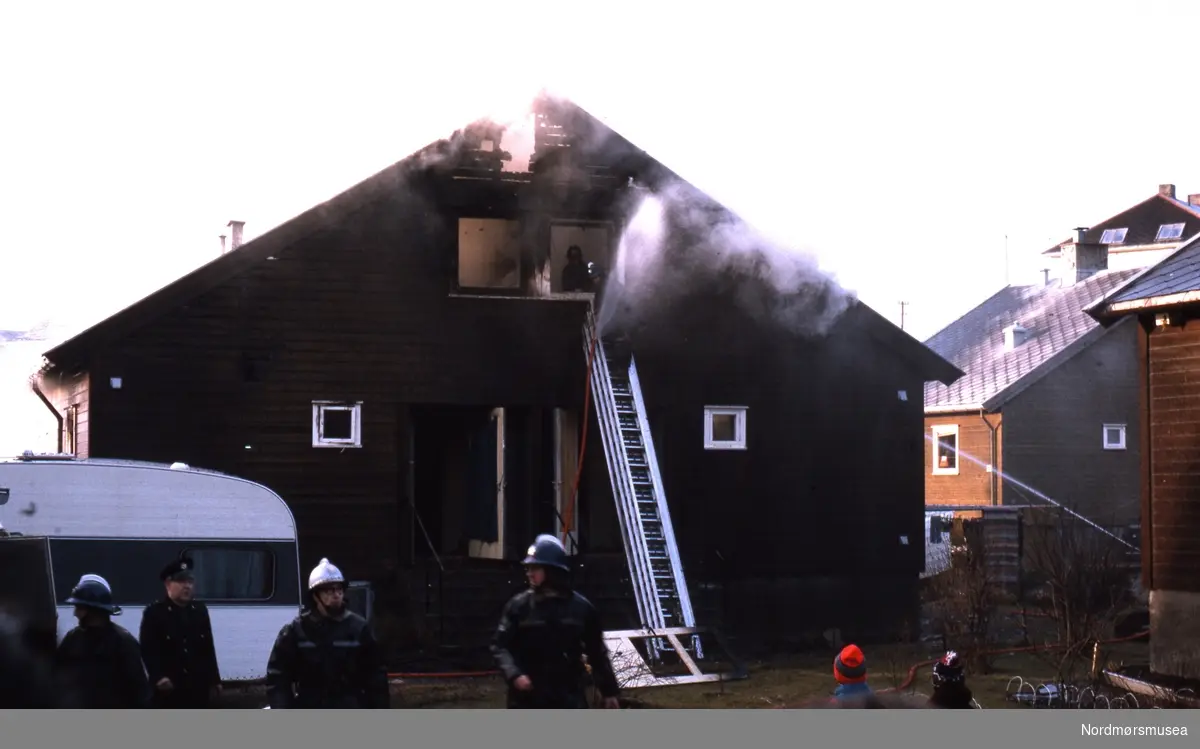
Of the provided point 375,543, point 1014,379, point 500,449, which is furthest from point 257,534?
point 1014,379

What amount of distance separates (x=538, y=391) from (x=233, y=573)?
20.0 ft

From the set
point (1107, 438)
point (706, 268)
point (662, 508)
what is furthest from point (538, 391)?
point (1107, 438)

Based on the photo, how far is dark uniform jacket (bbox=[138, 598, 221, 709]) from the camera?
9.82 meters

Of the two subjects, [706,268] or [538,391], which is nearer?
[538,391]

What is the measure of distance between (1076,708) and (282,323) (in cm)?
1077

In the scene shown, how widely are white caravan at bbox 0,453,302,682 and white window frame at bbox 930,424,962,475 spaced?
26.2m

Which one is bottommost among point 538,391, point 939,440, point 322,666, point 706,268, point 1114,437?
point 322,666

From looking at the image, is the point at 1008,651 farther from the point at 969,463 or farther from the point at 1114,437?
the point at 1114,437

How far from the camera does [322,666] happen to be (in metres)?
7.85

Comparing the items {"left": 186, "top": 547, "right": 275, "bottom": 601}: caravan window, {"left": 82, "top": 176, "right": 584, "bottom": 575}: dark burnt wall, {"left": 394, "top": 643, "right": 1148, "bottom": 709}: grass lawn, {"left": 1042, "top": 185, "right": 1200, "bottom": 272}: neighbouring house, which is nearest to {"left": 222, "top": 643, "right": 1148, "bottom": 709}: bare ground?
{"left": 394, "top": 643, "right": 1148, "bottom": 709}: grass lawn

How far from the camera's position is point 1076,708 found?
14133mm

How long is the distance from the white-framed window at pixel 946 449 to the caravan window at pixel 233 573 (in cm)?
2660

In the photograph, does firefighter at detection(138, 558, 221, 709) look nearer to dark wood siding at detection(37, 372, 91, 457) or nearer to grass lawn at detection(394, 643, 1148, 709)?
grass lawn at detection(394, 643, 1148, 709)
